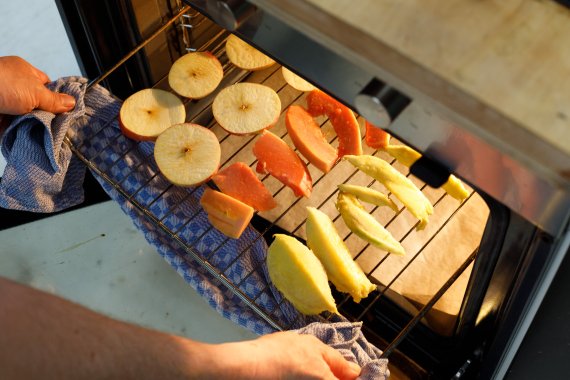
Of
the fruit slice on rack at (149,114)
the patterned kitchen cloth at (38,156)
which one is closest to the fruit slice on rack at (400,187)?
the fruit slice on rack at (149,114)

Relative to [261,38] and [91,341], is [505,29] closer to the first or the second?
[261,38]

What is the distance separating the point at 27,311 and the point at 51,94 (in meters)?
0.68

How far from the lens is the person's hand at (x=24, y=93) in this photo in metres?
1.28

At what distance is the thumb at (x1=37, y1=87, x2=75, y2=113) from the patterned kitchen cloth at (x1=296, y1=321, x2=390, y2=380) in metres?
0.60

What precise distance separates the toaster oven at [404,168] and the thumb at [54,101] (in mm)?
80

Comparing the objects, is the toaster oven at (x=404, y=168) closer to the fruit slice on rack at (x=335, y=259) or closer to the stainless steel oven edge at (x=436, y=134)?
the stainless steel oven edge at (x=436, y=134)

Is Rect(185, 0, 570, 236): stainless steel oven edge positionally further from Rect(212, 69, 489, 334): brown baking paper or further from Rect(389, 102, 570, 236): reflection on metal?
Rect(212, 69, 489, 334): brown baking paper

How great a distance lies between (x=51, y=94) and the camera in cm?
133

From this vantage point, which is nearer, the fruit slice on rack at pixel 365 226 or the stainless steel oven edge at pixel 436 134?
the stainless steel oven edge at pixel 436 134

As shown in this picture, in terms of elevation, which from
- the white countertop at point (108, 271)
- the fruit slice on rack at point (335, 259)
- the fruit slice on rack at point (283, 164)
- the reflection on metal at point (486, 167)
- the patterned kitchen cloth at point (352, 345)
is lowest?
the white countertop at point (108, 271)

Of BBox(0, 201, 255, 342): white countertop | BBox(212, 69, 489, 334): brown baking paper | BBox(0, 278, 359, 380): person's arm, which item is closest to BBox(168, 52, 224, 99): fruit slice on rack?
BBox(212, 69, 489, 334): brown baking paper

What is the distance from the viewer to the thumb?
4.31 ft

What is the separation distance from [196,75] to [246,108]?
0.43 ft

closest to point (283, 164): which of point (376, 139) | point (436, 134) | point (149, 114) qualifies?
point (376, 139)
